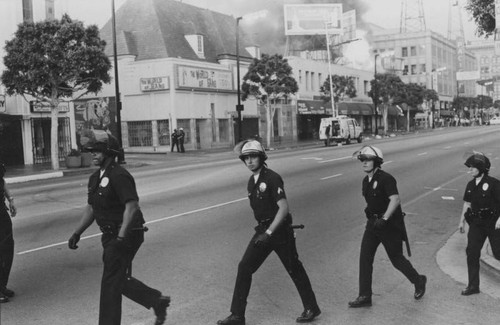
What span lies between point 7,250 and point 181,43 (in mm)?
37806

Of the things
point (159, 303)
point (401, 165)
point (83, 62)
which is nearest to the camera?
point (159, 303)

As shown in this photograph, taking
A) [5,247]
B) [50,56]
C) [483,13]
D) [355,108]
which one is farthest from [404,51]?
[5,247]

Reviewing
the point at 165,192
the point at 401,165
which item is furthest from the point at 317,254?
the point at 401,165

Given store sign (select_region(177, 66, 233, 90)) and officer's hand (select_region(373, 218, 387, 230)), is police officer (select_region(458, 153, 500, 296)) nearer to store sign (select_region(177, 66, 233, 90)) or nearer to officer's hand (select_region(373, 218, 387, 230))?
officer's hand (select_region(373, 218, 387, 230))

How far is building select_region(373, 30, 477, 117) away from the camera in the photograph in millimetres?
105312

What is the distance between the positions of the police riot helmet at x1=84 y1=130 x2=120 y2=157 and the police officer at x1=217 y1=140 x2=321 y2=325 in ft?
3.77

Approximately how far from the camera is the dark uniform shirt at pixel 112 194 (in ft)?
15.4

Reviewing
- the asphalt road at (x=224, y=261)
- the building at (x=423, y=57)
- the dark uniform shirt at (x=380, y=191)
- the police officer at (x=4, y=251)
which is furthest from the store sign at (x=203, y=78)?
the building at (x=423, y=57)

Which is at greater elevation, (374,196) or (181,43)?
(181,43)

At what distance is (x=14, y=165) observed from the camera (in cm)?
2842

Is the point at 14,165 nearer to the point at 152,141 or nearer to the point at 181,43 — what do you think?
the point at 152,141

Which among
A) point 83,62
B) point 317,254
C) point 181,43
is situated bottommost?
point 317,254

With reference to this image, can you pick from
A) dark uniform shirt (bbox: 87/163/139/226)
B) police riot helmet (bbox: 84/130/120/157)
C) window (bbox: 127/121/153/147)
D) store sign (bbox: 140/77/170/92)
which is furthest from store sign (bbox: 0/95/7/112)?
dark uniform shirt (bbox: 87/163/139/226)

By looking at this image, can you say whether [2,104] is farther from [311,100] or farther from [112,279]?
[311,100]
